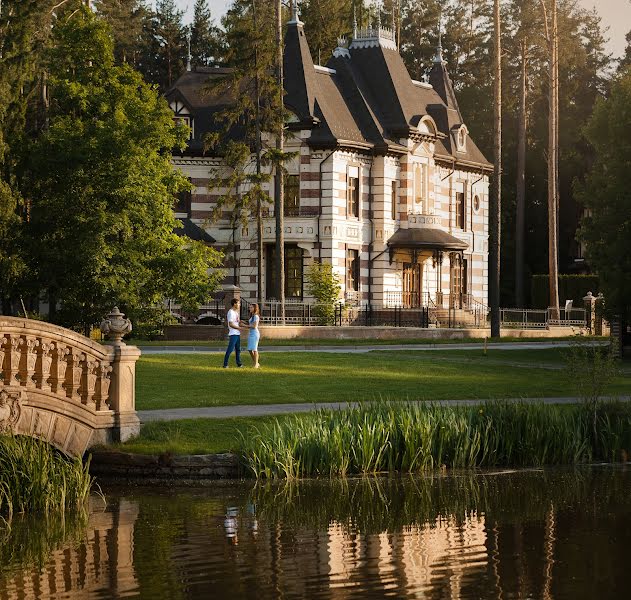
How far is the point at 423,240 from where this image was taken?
5375 cm

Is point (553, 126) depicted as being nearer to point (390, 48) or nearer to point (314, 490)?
point (390, 48)

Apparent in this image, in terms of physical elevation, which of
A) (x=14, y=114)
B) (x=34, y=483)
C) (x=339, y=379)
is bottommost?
(x=34, y=483)

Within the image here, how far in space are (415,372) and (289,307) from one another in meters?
22.5

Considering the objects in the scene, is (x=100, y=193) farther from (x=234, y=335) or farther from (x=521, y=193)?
(x=521, y=193)

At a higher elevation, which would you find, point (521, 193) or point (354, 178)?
point (521, 193)

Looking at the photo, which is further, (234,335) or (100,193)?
(100,193)

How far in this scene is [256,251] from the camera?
53219mm

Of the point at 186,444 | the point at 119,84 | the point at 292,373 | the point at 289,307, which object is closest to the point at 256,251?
Result: the point at 289,307

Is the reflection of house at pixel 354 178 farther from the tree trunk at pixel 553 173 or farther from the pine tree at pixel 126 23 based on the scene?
the pine tree at pixel 126 23

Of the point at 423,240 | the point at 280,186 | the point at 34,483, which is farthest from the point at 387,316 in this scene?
the point at 34,483

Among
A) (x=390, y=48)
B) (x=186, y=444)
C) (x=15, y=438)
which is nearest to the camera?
(x=15, y=438)

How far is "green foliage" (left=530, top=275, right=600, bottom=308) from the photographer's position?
6612cm

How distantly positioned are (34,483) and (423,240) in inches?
1506

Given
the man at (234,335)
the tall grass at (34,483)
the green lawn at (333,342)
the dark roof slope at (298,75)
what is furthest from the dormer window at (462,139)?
the tall grass at (34,483)
